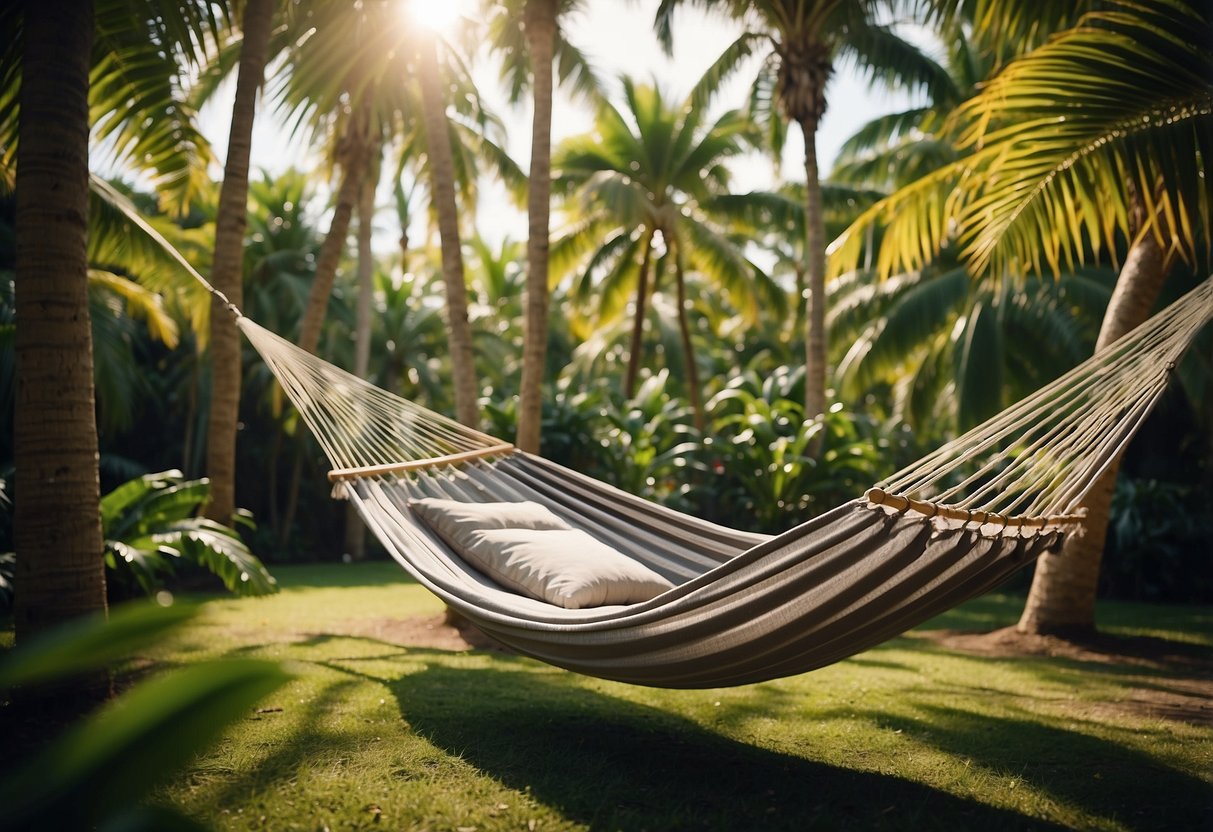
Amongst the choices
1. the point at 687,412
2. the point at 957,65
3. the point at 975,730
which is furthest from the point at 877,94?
the point at 975,730

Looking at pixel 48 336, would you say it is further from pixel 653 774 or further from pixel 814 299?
pixel 814 299

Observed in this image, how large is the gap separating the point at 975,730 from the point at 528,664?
1.77 meters

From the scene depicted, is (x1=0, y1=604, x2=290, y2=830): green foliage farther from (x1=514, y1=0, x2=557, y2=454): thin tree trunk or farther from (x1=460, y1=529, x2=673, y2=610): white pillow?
(x1=514, y1=0, x2=557, y2=454): thin tree trunk

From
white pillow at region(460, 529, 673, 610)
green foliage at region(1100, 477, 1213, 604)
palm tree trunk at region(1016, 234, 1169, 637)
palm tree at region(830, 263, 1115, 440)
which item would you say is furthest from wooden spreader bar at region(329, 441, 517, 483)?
green foliage at region(1100, 477, 1213, 604)

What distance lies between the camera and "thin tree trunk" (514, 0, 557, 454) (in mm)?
4445

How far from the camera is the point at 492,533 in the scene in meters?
2.92

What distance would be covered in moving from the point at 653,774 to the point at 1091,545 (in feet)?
9.54

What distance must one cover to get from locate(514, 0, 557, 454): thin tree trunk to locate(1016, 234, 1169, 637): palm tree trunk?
255 cm

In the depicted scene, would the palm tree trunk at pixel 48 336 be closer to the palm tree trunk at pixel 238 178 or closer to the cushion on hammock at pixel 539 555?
the cushion on hammock at pixel 539 555

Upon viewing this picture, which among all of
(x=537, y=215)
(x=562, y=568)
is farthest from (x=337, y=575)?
Answer: (x=562, y=568)

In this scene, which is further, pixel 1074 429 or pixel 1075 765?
pixel 1075 765

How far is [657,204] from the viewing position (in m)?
9.73

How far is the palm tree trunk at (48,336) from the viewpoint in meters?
2.63

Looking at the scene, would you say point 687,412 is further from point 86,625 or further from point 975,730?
point 86,625
